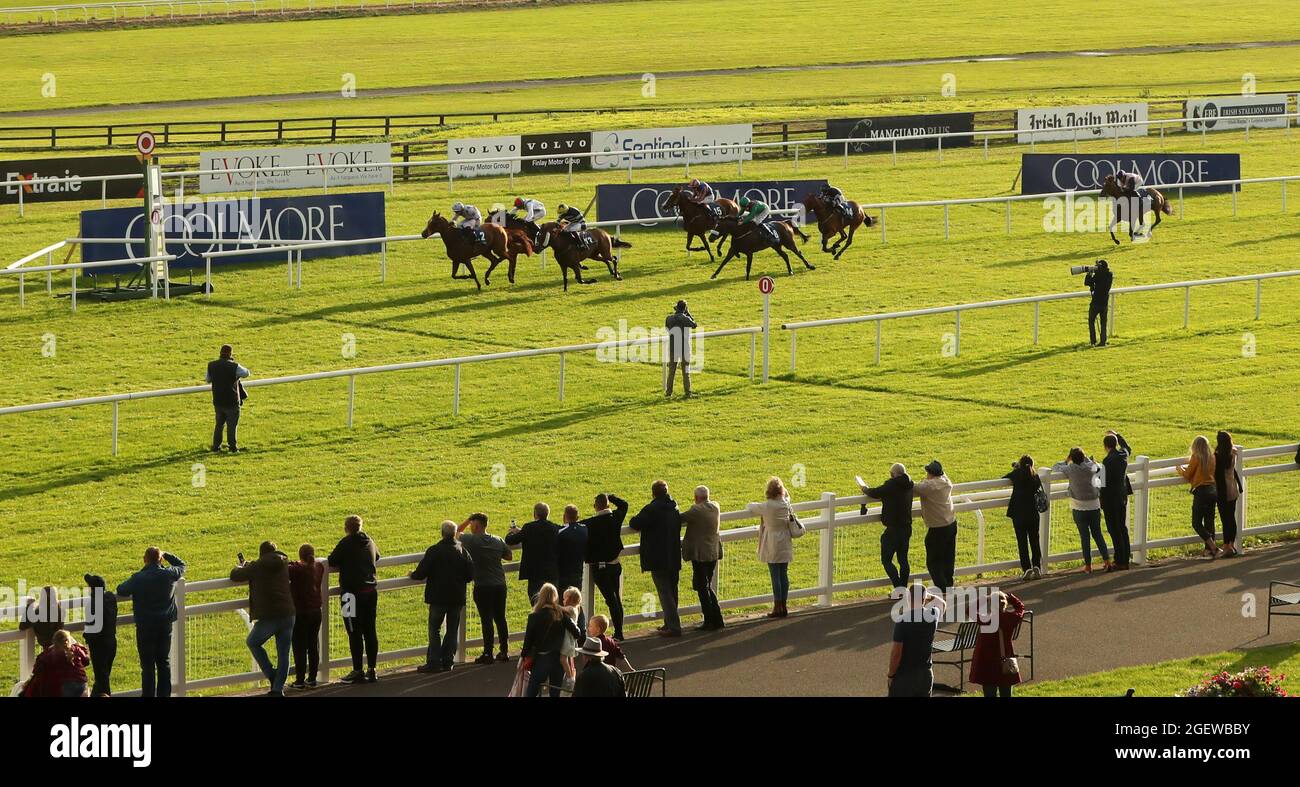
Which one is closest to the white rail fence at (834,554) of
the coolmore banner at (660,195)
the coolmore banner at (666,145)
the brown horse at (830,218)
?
the brown horse at (830,218)

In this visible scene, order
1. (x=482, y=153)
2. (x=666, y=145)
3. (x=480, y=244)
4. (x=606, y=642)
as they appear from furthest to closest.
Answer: (x=666, y=145) → (x=482, y=153) → (x=480, y=244) → (x=606, y=642)

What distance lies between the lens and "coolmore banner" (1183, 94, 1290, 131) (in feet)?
153

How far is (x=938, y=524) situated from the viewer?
Result: 15750mm

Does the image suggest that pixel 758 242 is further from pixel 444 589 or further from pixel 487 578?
pixel 444 589

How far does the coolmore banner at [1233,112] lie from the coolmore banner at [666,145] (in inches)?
460

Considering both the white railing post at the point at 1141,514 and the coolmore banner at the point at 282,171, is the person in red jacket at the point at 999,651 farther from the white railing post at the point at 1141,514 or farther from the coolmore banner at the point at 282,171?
the coolmore banner at the point at 282,171

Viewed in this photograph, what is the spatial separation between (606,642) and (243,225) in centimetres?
2030

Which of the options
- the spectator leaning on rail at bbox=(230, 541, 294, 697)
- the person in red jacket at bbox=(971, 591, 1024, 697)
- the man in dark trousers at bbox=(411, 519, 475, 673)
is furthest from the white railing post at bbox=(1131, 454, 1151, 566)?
the spectator leaning on rail at bbox=(230, 541, 294, 697)

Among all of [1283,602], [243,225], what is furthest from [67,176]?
[1283,602]

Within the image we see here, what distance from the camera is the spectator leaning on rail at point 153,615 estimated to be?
13016 mm
